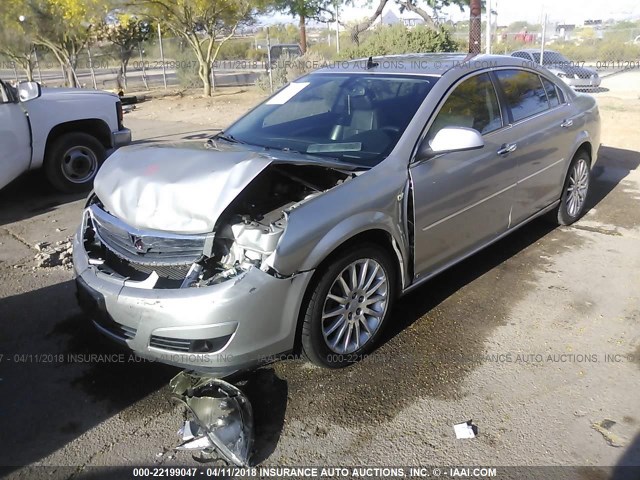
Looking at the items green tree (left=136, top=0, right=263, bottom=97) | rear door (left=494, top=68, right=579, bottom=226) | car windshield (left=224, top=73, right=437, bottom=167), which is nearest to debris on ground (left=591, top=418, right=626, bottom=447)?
car windshield (left=224, top=73, right=437, bottom=167)

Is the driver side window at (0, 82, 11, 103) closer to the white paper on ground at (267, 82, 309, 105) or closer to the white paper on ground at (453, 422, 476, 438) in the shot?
the white paper on ground at (267, 82, 309, 105)

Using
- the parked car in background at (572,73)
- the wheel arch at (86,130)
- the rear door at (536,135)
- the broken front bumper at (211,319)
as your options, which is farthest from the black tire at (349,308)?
the parked car in background at (572,73)

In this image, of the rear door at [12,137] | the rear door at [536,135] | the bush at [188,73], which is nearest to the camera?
the rear door at [536,135]

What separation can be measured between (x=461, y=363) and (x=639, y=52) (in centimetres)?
2949

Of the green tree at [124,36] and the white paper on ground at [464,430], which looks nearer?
the white paper on ground at [464,430]

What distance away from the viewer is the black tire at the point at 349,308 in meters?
3.09

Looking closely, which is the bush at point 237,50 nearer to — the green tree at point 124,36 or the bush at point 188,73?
the green tree at point 124,36

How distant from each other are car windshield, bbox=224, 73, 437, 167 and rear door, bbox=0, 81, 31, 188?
3.44 meters

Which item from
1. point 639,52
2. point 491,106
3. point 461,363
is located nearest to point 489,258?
point 491,106

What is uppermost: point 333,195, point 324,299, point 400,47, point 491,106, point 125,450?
point 400,47

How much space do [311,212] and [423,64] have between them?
1978 mm

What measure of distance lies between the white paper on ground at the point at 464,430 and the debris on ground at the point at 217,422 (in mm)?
1037

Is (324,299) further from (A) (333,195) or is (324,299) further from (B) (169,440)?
(B) (169,440)

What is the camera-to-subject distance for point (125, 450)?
2.81 meters
